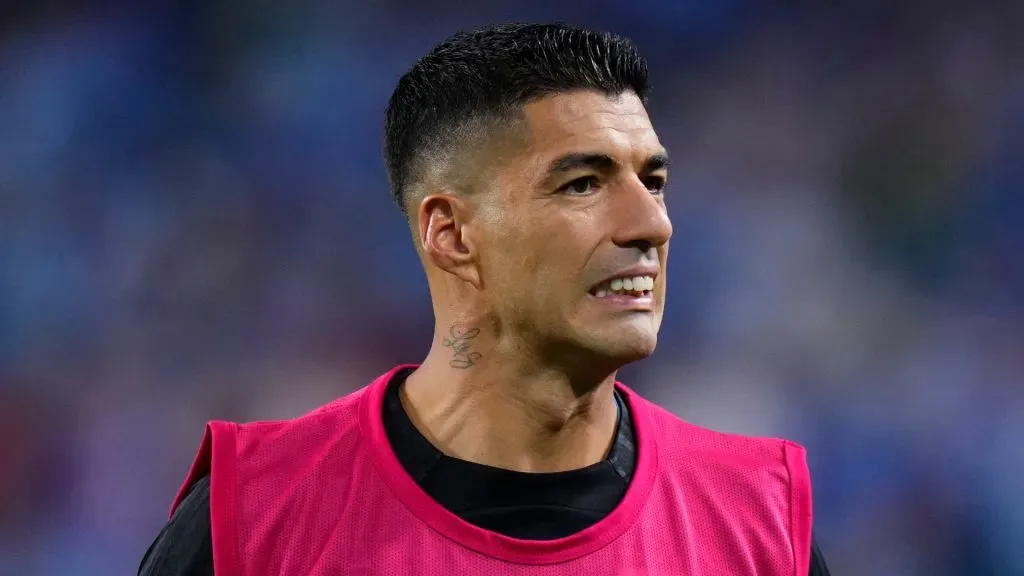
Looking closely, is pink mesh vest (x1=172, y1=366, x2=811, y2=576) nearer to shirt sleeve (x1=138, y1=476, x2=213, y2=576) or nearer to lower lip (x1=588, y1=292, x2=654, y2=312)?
shirt sleeve (x1=138, y1=476, x2=213, y2=576)

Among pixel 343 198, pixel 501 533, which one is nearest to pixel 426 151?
pixel 501 533

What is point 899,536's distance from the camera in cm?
308

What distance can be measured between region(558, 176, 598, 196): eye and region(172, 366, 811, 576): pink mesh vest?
0.45 m

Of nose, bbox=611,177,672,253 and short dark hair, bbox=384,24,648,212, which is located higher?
short dark hair, bbox=384,24,648,212

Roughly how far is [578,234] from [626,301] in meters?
0.12

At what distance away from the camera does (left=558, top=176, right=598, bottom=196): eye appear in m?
1.78

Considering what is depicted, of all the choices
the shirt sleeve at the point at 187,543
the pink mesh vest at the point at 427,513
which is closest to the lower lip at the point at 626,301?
the pink mesh vest at the point at 427,513

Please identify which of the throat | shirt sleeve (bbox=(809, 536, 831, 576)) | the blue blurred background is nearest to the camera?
the throat

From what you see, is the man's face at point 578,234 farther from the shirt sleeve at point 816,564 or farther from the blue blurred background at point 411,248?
the blue blurred background at point 411,248

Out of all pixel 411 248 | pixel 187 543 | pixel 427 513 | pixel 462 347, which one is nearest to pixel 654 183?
pixel 462 347

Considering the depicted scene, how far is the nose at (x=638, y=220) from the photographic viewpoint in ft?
5.72

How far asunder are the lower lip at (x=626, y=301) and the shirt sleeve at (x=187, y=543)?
0.69 meters

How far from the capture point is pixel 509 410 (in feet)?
6.02

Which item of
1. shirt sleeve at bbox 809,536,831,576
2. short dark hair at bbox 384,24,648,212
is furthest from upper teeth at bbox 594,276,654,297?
shirt sleeve at bbox 809,536,831,576
